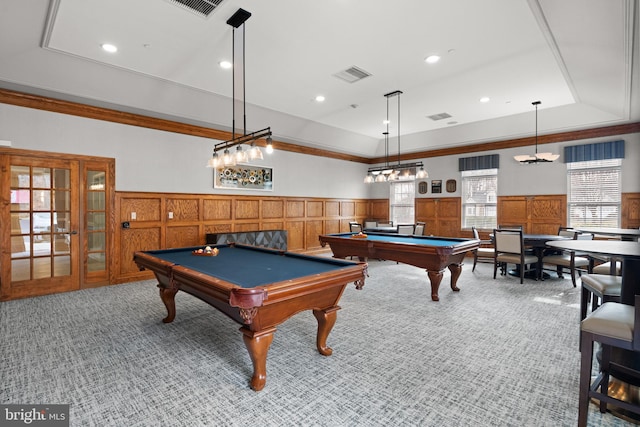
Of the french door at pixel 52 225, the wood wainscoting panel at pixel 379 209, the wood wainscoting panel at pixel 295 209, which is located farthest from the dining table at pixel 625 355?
the wood wainscoting panel at pixel 379 209

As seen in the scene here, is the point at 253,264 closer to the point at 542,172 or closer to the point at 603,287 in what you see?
the point at 603,287

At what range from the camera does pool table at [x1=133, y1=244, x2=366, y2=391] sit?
2.14 metres

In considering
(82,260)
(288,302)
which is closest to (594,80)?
(288,302)

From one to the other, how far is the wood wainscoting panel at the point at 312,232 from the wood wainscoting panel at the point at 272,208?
3.18 ft

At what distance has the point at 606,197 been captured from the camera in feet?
21.1

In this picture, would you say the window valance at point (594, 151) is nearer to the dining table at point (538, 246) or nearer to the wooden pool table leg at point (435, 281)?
the dining table at point (538, 246)

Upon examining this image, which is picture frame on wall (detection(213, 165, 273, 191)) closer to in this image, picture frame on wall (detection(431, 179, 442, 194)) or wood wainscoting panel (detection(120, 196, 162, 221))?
wood wainscoting panel (detection(120, 196, 162, 221))

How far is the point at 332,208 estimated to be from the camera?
9398 mm

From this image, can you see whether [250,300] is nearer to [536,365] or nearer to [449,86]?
[536,365]

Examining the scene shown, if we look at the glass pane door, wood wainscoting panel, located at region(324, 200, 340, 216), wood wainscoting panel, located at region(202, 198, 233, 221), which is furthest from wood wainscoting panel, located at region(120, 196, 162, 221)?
wood wainscoting panel, located at region(324, 200, 340, 216)

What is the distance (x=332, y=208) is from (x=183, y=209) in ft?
14.4

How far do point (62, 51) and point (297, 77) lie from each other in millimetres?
3008

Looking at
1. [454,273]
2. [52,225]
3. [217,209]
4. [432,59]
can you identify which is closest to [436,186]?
[454,273]

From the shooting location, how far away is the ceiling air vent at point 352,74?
456 cm
